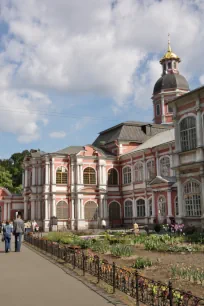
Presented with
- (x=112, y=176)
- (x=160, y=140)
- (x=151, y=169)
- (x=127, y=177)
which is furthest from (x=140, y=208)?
(x=160, y=140)

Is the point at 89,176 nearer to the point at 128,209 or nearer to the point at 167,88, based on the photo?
the point at 128,209

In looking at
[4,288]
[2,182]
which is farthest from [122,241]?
[2,182]

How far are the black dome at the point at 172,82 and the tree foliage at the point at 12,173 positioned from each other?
2994 cm

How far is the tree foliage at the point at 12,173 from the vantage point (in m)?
62.8

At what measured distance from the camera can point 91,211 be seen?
41.4 metres

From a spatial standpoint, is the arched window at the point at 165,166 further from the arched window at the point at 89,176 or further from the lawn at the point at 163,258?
the lawn at the point at 163,258

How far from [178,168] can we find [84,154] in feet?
58.2

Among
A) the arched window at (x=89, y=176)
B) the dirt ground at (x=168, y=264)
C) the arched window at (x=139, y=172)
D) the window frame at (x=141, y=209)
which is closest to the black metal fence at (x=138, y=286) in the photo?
the dirt ground at (x=168, y=264)

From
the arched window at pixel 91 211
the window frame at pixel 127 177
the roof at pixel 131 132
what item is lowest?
the arched window at pixel 91 211

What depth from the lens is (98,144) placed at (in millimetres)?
47750

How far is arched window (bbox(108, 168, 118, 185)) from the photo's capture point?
4278cm

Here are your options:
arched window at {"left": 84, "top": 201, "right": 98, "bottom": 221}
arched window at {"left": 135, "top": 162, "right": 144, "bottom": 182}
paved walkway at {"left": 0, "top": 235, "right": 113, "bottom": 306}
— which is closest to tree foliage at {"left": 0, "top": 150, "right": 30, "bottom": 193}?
arched window at {"left": 84, "top": 201, "right": 98, "bottom": 221}

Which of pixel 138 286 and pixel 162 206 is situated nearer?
pixel 138 286

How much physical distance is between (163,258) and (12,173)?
209 ft
